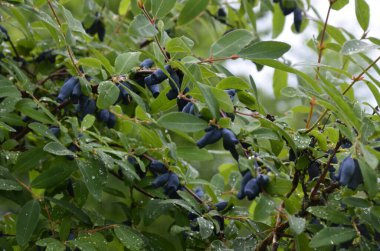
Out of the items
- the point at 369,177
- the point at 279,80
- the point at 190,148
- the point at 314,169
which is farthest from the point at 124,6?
the point at 369,177

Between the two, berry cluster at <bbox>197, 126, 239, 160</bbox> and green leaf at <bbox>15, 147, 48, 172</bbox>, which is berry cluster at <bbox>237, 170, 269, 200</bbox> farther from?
green leaf at <bbox>15, 147, 48, 172</bbox>

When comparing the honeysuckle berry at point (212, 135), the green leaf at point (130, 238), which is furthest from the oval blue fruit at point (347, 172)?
the green leaf at point (130, 238)

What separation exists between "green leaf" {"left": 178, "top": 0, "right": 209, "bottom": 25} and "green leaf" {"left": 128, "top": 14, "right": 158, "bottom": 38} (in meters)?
0.49

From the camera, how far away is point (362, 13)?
1548mm

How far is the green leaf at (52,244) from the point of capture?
1.50 meters

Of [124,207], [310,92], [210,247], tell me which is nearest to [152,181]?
[124,207]

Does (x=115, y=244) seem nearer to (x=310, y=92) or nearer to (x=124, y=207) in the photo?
(x=124, y=207)

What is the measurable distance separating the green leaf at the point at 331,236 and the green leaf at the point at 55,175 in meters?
0.66

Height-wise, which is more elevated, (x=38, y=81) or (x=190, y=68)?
(x=190, y=68)

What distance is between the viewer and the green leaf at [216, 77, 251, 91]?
53.6 inches

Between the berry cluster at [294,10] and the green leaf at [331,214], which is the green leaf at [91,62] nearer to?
the green leaf at [331,214]

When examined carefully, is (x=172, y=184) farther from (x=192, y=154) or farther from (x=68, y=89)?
(x=68, y=89)

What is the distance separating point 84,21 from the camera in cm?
223

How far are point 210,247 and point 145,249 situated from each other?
0.61 feet
